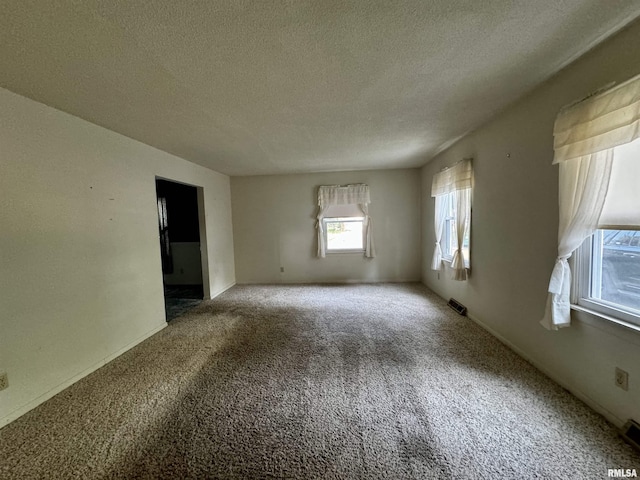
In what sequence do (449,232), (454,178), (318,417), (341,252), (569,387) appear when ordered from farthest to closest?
(341,252) → (449,232) → (454,178) → (569,387) → (318,417)

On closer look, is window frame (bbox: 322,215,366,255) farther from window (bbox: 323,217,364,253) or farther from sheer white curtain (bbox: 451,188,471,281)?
sheer white curtain (bbox: 451,188,471,281)

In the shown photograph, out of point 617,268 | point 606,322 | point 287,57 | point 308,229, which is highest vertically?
point 287,57

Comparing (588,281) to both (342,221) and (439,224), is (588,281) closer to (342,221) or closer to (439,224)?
(439,224)

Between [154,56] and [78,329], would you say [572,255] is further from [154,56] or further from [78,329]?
[78,329]

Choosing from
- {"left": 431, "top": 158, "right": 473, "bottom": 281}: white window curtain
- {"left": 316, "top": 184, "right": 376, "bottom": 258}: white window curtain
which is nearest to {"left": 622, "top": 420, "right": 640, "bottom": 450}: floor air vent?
{"left": 431, "top": 158, "right": 473, "bottom": 281}: white window curtain

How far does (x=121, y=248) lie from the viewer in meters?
2.64

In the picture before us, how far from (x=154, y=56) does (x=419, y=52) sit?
1.56 meters

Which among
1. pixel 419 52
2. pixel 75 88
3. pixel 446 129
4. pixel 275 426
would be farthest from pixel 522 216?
pixel 75 88

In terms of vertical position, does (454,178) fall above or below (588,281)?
above

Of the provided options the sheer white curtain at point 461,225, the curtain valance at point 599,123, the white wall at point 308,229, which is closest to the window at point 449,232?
the sheer white curtain at point 461,225

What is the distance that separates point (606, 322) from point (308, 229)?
4.35 m

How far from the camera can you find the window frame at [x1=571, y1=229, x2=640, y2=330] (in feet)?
5.13

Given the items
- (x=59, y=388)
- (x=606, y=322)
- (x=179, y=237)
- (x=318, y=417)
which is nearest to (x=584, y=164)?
(x=606, y=322)

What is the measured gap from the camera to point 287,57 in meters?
1.52
